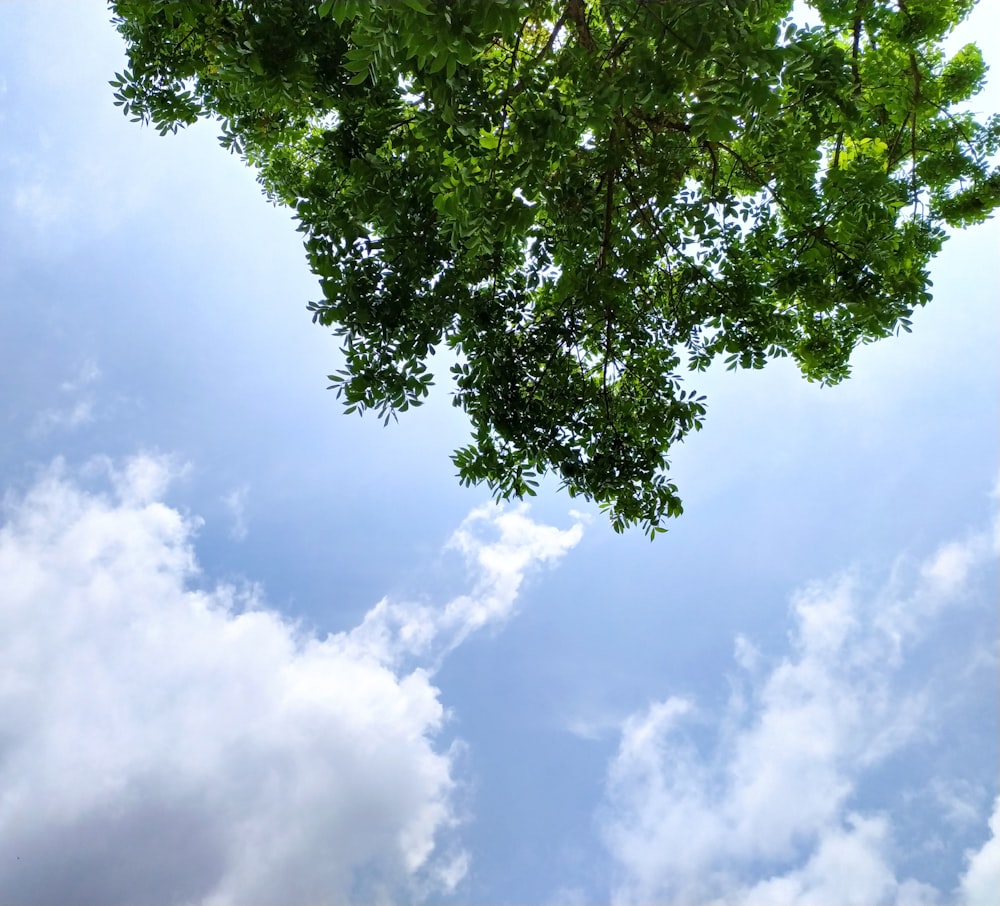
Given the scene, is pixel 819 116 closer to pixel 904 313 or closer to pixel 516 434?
pixel 904 313

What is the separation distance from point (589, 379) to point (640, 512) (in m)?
2.11

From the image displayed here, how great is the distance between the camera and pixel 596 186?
8.10 m

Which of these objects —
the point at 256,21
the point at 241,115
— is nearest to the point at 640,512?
the point at 256,21

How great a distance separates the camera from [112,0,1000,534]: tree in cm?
530

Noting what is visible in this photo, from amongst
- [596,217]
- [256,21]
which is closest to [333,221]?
[256,21]

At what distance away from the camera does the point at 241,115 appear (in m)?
8.07

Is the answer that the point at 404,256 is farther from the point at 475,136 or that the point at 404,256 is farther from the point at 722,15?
the point at 722,15

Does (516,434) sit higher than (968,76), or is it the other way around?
(968,76)

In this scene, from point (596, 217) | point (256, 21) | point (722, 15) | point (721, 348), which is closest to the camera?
point (722, 15)

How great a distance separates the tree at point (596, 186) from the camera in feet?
17.4

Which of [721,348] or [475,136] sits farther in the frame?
[721,348]

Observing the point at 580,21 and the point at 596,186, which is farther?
the point at 596,186

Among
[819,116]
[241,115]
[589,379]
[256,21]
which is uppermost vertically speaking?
[241,115]

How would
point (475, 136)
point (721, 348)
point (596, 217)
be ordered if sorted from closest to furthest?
1. point (475, 136)
2. point (596, 217)
3. point (721, 348)
